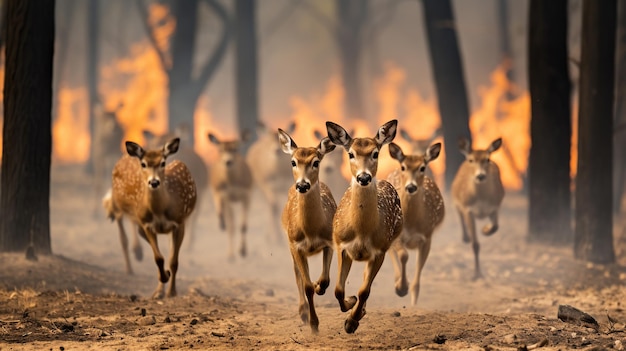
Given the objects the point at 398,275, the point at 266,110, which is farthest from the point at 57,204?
the point at 266,110

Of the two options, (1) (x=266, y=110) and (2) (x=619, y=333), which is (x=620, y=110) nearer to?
(2) (x=619, y=333)

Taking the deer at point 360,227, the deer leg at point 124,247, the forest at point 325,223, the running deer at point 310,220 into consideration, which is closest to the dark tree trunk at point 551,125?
the forest at point 325,223

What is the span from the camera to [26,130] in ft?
43.1

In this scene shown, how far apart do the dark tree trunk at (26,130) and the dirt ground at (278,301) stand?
0.47 meters

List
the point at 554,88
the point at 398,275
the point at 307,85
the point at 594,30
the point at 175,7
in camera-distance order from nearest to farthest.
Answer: the point at 398,275, the point at 594,30, the point at 554,88, the point at 175,7, the point at 307,85

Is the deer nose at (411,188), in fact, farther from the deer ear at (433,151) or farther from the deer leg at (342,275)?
the deer leg at (342,275)

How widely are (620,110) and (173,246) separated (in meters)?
12.6

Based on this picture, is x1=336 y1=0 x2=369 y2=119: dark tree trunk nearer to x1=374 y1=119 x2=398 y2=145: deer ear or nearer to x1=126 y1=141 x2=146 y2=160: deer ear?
x1=126 y1=141 x2=146 y2=160: deer ear

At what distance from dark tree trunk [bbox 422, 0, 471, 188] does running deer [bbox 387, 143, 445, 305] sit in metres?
8.32

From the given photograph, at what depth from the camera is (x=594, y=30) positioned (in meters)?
14.7

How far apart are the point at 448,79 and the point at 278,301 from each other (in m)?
9.31

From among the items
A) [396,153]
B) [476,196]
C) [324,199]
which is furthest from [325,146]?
[476,196]

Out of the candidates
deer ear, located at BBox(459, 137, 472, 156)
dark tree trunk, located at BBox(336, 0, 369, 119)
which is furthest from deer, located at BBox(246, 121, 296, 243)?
dark tree trunk, located at BBox(336, 0, 369, 119)

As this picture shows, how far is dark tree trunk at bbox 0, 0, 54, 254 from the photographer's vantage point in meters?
13.1
